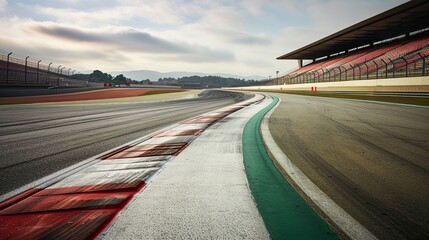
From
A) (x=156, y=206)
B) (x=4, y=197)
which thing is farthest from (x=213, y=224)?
(x=4, y=197)

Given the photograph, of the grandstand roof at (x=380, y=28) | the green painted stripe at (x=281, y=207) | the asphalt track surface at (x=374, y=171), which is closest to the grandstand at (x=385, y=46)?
the grandstand roof at (x=380, y=28)

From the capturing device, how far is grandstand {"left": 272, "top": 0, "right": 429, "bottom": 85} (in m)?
18.9

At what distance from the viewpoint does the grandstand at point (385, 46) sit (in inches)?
745

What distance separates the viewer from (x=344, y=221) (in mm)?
1667

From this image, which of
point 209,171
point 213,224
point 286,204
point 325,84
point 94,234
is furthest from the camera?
point 325,84

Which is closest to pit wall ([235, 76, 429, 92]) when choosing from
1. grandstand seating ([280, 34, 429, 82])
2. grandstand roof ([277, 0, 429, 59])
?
grandstand seating ([280, 34, 429, 82])

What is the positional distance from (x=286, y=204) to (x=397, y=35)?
43268mm

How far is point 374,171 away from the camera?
2719mm

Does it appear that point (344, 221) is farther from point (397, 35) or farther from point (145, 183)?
point (397, 35)

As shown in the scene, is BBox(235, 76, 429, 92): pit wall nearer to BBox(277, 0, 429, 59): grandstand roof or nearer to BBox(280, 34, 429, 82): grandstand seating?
BBox(280, 34, 429, 82): grandstand seating

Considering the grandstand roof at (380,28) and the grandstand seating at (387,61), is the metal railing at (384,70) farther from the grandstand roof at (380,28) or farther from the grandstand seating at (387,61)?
the grandstand roof at (380,28)

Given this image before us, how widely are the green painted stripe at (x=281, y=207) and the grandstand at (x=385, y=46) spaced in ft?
59.0

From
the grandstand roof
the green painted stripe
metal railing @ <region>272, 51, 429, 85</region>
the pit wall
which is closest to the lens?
the green painted stripe

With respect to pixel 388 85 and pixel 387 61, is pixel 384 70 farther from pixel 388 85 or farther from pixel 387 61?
pixel 387 61
